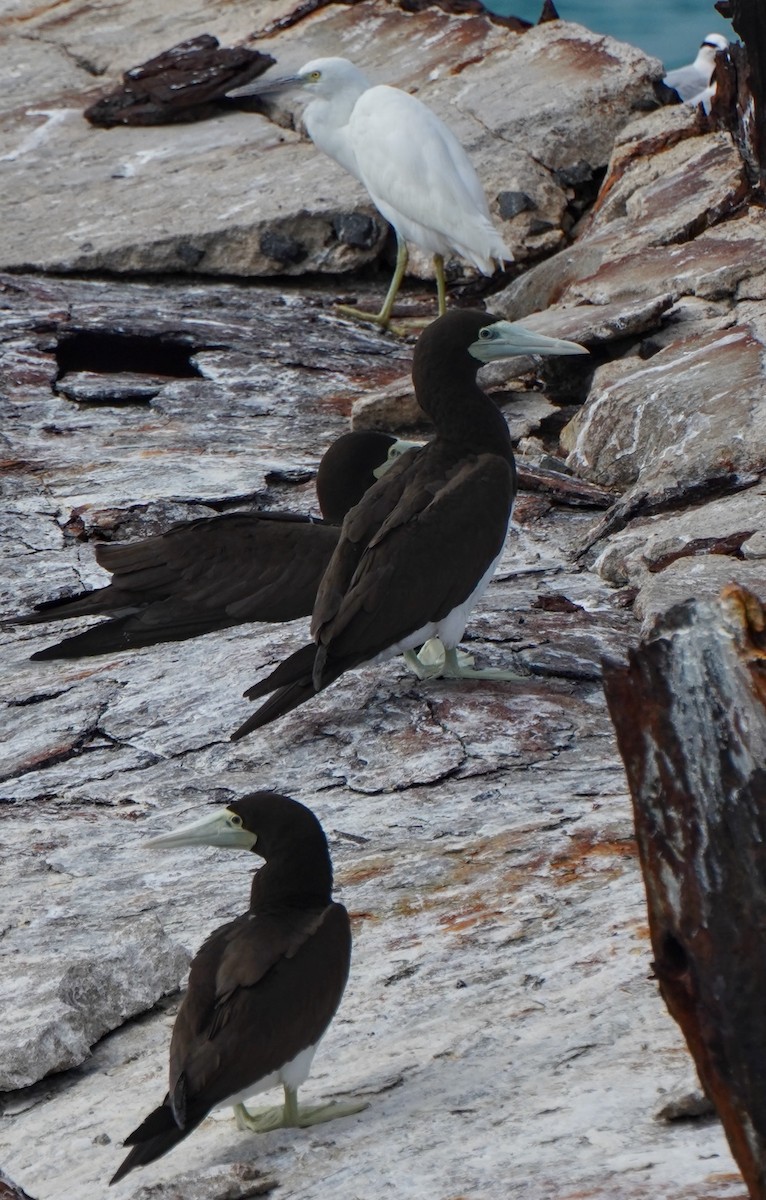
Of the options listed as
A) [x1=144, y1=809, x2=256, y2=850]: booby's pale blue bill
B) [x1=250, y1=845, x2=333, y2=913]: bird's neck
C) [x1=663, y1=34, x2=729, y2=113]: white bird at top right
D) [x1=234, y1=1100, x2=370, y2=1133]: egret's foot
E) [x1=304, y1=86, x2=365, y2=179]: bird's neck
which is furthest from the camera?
[x1=663, y1=34, x2=729, y2=113]: white bird at top right

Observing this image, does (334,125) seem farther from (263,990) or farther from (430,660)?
(263,990)

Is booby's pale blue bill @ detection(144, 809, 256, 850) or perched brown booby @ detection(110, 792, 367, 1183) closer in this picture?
perched brown booby @ detection(110, 792, 367, 1183)

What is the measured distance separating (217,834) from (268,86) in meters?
9.21

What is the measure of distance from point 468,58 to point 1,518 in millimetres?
6726

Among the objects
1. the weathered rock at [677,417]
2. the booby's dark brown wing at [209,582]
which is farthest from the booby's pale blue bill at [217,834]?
the weathered rock at [677,417]

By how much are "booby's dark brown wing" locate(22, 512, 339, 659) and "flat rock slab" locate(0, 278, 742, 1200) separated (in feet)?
0.34

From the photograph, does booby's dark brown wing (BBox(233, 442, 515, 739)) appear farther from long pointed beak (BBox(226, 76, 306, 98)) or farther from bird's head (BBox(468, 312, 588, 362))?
long pointed beak (BBox(226, 76, 306, 98))

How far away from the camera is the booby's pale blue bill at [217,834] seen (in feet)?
11.0

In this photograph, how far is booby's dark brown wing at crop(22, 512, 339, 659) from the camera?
5.81 metres

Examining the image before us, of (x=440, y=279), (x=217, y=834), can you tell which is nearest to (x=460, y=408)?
(x=217, y=834)

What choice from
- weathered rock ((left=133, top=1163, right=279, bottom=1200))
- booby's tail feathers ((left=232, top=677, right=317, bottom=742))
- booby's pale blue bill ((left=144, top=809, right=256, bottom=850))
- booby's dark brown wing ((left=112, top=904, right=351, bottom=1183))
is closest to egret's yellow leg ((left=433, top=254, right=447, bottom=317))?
booby's tail feathers ((left=232, top=677, right=317, bottom=742))

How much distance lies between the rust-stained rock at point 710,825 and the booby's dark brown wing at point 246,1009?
0.88 m

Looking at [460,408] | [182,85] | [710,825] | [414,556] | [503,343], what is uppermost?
[182,85]

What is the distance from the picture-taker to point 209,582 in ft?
19.4
